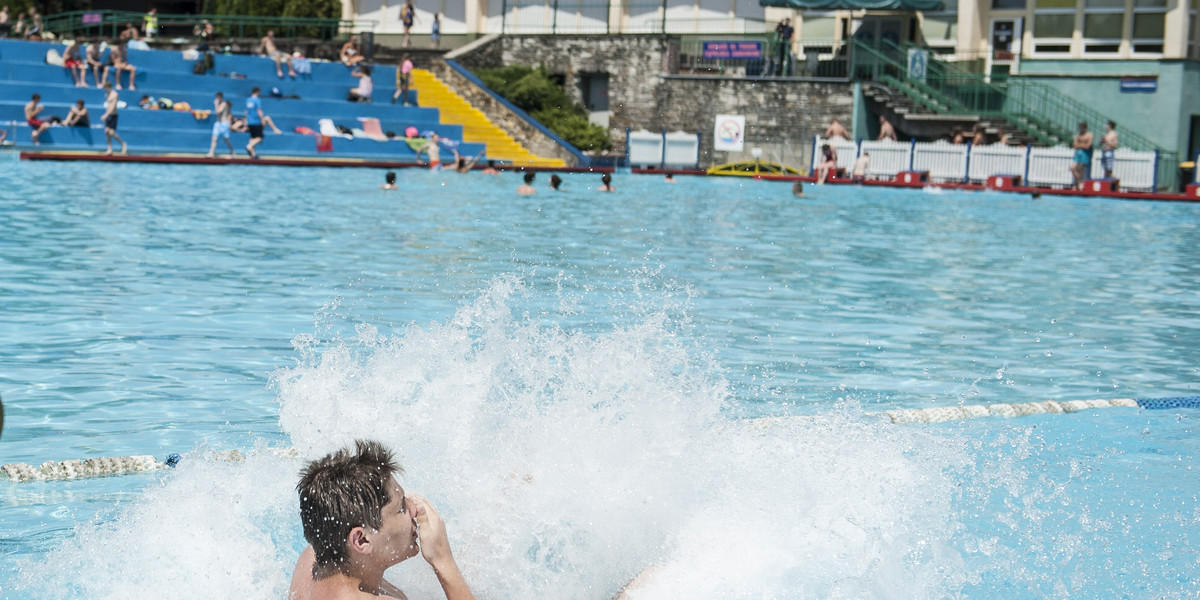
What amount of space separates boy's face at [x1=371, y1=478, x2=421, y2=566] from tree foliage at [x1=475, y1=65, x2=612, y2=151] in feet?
105

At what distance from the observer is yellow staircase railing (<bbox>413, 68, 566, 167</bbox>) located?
109 ft

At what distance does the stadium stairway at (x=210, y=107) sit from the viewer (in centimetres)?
2670

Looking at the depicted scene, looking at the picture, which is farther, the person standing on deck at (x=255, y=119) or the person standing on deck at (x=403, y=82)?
the person standing on deck at (x=403, y=82)

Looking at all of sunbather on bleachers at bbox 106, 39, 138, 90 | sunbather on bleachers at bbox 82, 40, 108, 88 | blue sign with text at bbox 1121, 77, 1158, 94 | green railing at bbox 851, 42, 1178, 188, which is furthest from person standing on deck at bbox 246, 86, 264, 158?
blue sign with text at bbox 1121, 77, 1158, 94

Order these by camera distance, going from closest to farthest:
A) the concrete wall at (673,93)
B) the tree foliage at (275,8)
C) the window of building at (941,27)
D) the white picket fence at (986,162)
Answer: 1. the white picket fence at (986,162)
2. the concrete wall at (673,93)
3. the window of building at (941,27)
4. the tree foliage at (275,8)

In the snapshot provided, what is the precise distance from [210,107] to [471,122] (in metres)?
7.43

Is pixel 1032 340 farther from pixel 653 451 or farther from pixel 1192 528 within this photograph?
pixel 653 451

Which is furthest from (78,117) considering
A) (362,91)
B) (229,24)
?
(229,24)

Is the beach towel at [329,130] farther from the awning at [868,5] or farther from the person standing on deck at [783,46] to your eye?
the awning at [868,5]

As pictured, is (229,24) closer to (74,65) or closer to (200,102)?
(200,102)

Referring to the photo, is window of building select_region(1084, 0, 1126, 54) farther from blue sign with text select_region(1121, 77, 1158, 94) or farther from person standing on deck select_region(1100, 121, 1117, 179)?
person standing on deck select_region(1100, 121, 1117, 179)

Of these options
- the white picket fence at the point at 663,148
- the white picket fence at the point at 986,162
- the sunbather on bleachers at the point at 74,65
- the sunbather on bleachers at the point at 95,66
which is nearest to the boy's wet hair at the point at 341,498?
the sunbather on bleachers at the point at 74,65

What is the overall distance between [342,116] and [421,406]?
90.3 feet

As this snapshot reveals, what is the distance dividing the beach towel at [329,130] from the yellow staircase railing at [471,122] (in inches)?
155
